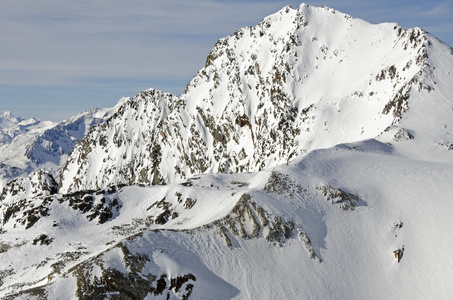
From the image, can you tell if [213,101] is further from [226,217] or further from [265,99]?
[226,217]

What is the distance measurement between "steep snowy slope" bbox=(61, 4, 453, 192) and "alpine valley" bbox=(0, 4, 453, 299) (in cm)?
58

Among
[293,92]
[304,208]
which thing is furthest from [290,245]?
[293,92]

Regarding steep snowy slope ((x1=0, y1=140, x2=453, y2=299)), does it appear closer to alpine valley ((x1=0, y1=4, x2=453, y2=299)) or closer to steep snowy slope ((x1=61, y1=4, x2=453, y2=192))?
alpine valley ((x1=0, y1=4, x2=453, y2=299))

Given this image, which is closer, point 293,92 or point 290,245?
point 290,245

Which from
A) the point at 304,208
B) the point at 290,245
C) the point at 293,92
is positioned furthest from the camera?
the point at 293,92

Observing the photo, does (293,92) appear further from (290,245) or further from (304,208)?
(290,245)

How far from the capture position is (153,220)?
2911 inches

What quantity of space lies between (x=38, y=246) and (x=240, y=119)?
312 feet

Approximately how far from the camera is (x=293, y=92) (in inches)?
5226

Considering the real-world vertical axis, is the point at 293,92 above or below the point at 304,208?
above

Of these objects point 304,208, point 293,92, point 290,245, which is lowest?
point 290,245

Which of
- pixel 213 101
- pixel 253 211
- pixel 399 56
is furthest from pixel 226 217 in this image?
pixel 213 101

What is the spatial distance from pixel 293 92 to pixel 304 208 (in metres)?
82.4

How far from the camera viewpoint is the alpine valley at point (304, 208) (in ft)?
149
